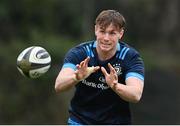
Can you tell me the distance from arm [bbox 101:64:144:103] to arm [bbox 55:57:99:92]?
172 mm

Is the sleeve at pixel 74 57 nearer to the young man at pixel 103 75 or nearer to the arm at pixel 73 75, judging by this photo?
the young man at pixel 103 75

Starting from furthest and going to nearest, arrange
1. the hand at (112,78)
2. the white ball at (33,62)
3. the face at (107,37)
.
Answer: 1. the white ball at (33,62)
2. the face at (107,37)
3. the hand at (112,78)

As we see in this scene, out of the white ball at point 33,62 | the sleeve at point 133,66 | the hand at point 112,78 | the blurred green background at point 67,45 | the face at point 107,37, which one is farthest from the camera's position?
the blurred green background at point 67,45

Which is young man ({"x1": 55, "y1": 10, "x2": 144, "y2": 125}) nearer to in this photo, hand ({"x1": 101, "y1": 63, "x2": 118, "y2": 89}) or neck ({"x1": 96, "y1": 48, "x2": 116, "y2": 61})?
neck ({"x1": 96, "y1": 48, "x2": 116, "y2": 61})

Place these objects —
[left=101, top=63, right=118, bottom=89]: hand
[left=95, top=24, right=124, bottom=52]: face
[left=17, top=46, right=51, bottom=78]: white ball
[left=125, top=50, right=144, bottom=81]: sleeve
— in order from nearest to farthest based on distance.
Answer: [left=101, top=63, right=118, bottom=89]: hand
[left=95, top=24, right=124, bottom=52]: face
[left=125, top=50, right=144, bottom=81]: sleeve
[left=17, top=46, right=51, bottom=78]: white ball

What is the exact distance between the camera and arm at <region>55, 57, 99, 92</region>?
7938 millimetres

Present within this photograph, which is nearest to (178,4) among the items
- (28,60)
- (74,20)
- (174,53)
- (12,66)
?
(174,53)

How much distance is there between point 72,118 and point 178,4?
26.6 meters

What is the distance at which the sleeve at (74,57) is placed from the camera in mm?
8516

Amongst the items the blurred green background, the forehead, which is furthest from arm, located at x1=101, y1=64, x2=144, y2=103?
the blurred green background

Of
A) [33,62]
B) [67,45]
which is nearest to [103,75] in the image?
[33,62]

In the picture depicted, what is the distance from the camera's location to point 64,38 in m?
29.7

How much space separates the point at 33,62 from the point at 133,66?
133cm

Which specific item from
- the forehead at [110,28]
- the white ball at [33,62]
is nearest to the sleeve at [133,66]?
the forehead at [110,28]
